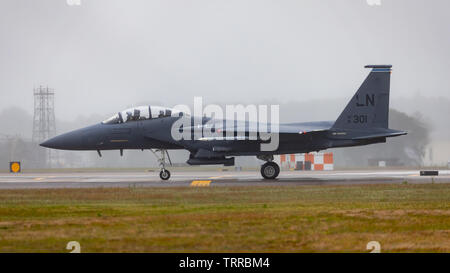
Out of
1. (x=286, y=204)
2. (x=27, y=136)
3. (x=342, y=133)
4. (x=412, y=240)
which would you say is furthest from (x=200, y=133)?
(x=27, y=136)

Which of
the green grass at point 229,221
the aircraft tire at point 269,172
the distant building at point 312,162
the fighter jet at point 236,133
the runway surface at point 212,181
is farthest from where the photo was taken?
the distant building at point 312,162

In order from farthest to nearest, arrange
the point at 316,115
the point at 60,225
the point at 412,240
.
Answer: the point at 316,115, the point at 60,225, the point at 412,240

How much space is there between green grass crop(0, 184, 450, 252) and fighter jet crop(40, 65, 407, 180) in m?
6.95

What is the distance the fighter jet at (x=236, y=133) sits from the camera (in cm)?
2570

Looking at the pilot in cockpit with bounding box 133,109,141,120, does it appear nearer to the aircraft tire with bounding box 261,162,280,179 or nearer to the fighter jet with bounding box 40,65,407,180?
the fighter jet with bounding box 40,65,407,180

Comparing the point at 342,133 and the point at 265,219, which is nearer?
the point at 265,219

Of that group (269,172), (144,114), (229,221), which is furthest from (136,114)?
(229,221)

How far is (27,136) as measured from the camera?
2549 inches

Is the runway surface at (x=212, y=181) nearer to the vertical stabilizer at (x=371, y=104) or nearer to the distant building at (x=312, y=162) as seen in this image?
the vertical stabilizer at (x=371, y=104)

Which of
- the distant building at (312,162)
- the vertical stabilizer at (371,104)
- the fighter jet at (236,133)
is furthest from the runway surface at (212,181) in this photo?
the distant building at (312,162)

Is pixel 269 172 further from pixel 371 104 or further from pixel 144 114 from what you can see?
pixel 144 114

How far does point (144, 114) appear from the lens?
26.8 m
